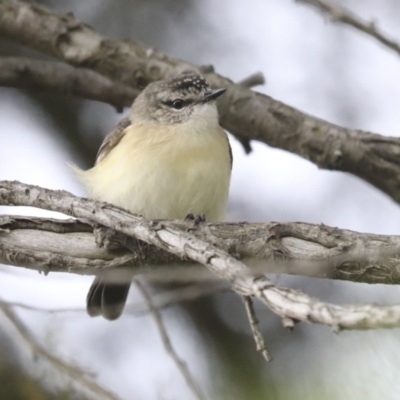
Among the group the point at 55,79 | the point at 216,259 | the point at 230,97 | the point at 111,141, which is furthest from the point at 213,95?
the point at 216,259

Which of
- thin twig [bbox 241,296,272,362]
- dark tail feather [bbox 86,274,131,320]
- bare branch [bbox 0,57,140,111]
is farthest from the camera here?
bare branch [bbox 0,57,140,111]

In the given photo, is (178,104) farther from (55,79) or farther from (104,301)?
(104,301)

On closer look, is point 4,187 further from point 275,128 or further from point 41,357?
point 275,128

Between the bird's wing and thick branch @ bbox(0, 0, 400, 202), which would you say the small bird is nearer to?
the bird's wing

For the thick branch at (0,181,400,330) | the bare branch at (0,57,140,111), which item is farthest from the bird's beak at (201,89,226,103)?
the thick branch at (0,181,400,330)

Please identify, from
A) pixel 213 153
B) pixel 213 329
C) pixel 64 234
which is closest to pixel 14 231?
pixel 64 234
